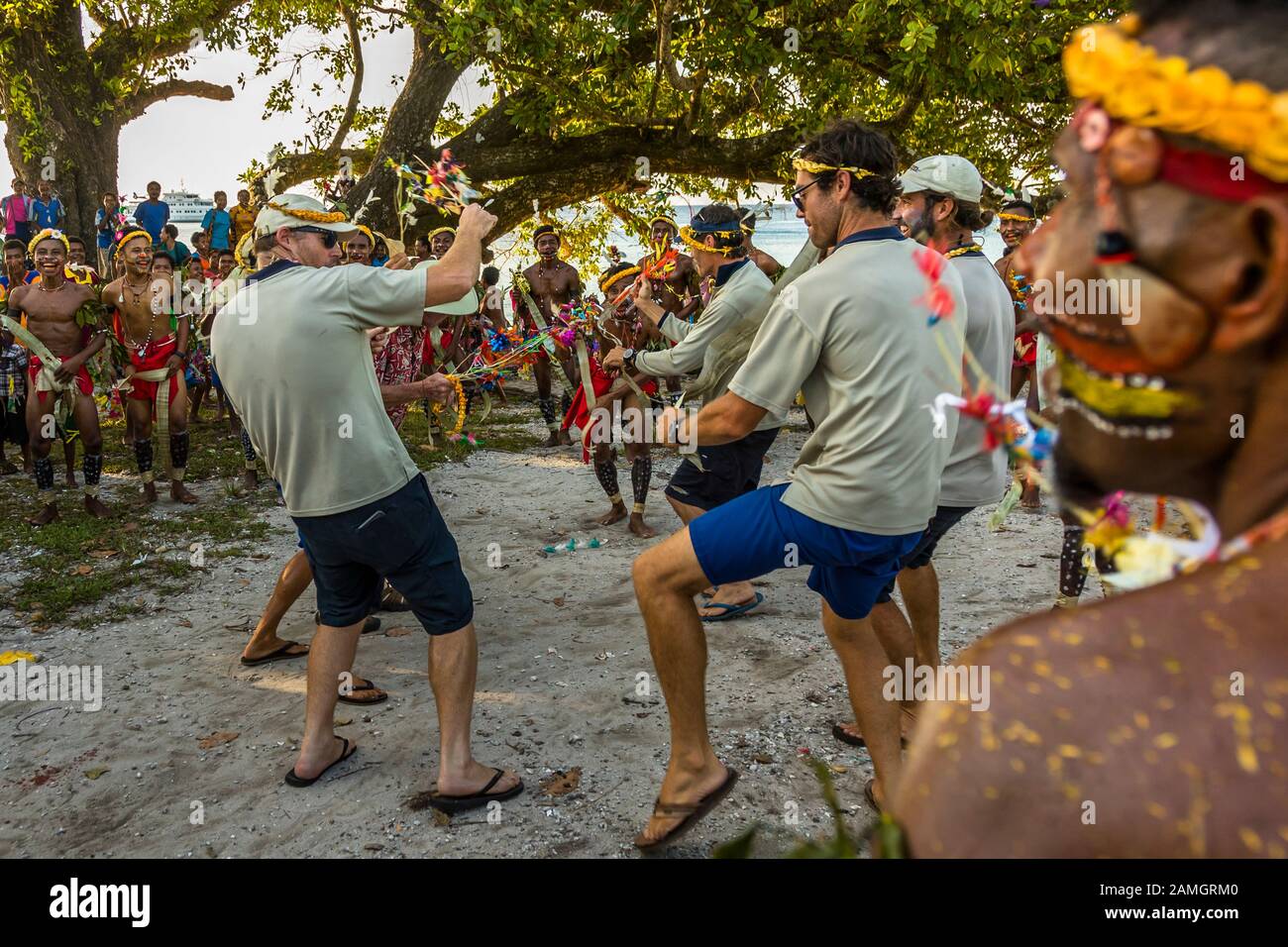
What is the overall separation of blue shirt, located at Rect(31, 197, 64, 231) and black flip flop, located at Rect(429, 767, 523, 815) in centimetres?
1471

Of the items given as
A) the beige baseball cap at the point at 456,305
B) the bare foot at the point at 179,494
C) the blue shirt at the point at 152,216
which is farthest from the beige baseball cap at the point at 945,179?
the blue shirt at the point at 152,216

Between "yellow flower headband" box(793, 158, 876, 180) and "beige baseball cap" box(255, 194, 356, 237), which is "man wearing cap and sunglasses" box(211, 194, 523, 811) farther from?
"yellow flower headband" box(793, 158, 876, 180)

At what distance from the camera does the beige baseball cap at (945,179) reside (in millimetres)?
4340

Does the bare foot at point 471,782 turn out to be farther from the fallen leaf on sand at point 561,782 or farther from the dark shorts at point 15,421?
the dark shorts at point 15,421

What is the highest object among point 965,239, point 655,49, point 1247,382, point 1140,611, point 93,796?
point 655,49

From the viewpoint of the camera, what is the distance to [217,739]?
4.53m

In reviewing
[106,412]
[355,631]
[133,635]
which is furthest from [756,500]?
[106,412]

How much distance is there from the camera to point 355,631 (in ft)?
13.5

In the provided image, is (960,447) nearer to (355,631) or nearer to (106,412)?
(355,631)

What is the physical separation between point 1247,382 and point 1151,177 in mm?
208

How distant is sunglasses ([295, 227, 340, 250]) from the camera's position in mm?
3938

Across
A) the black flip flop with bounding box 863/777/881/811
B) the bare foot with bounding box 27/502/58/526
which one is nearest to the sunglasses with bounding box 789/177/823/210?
the black flip flop with bounding box 863/777/881/811

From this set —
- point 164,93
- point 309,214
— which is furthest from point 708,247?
point 164,93
